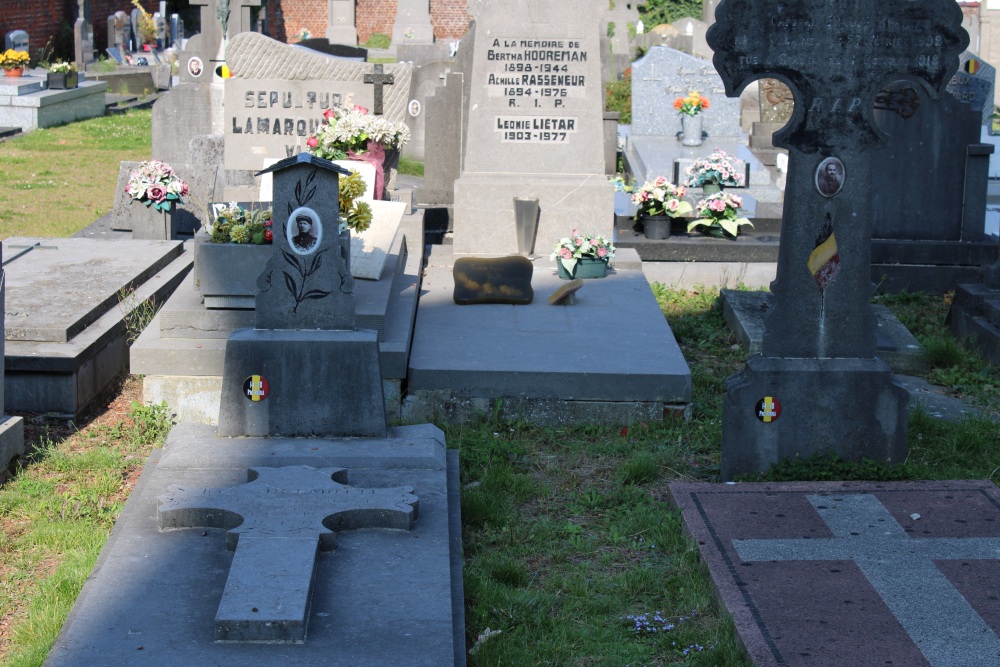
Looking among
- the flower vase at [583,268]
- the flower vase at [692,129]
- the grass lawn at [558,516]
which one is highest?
the flower vase at [692,129]

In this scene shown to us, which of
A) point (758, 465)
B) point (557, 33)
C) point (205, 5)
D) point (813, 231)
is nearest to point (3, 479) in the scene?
point (758, 465)

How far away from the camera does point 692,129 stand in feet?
52.0

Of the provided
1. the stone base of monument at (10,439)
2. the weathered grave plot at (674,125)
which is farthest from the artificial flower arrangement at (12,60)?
the stone base of monument at (10,439)

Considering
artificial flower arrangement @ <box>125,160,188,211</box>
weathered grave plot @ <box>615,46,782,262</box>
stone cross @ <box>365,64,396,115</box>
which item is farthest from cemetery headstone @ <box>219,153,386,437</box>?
weathered grave plot @ <box>615,46,782,262</box>

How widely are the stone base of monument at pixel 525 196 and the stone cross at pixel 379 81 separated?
1.23m

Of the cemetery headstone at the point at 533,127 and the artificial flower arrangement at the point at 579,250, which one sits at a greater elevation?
the cemetery headstone at the point at 533,127

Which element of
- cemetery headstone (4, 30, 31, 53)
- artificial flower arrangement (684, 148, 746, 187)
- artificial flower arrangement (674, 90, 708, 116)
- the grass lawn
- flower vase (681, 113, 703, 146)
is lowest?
the grass lawn

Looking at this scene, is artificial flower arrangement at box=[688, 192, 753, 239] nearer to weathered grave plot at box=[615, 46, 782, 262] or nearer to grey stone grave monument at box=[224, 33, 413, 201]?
weathered grave plot at box=[615, 46, 782, 262]

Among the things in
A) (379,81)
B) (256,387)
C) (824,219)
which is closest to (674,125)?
(379,81)

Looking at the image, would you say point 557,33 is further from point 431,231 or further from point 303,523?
point 303,523

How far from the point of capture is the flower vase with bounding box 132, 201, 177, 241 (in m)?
9.84

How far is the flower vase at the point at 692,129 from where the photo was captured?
620 inches

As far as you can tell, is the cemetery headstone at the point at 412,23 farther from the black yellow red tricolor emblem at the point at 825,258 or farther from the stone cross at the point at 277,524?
the stone cross at the point at 277,524

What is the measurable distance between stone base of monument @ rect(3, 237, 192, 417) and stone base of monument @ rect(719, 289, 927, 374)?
12.7 feet
